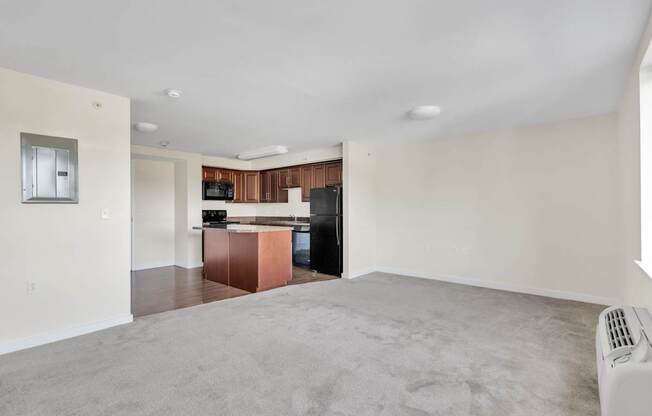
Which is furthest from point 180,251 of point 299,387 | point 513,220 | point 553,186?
point 553,186

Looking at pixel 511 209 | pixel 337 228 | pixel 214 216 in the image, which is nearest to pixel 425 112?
pixel 511 209

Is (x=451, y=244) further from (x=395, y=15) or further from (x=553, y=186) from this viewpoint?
(x=395, y=15)

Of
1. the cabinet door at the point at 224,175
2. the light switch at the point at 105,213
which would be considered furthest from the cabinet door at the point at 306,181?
the light switch at the point at 105,213

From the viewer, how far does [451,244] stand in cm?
519

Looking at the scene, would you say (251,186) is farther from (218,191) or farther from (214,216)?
(214,216)

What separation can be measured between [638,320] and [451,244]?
132 inches

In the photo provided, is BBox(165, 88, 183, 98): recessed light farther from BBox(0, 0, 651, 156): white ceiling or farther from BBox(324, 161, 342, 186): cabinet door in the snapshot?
BBox(324, 161, 342, 186): cabinet door

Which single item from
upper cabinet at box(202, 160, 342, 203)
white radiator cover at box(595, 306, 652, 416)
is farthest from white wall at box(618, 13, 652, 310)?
upper cabinet at box(202, 160, 342, 203)

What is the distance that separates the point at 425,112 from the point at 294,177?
3.72 metres

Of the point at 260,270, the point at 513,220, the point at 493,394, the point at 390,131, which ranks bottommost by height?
the point at 493,394

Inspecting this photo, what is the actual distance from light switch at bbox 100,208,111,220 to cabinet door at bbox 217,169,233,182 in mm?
3892

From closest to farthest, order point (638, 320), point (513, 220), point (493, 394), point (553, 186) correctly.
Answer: point (638, 320) → point (493, 394) → point (553, 186) → point (513, 220)

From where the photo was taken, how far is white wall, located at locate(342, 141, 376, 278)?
549cm

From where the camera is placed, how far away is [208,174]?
6.89 metres
